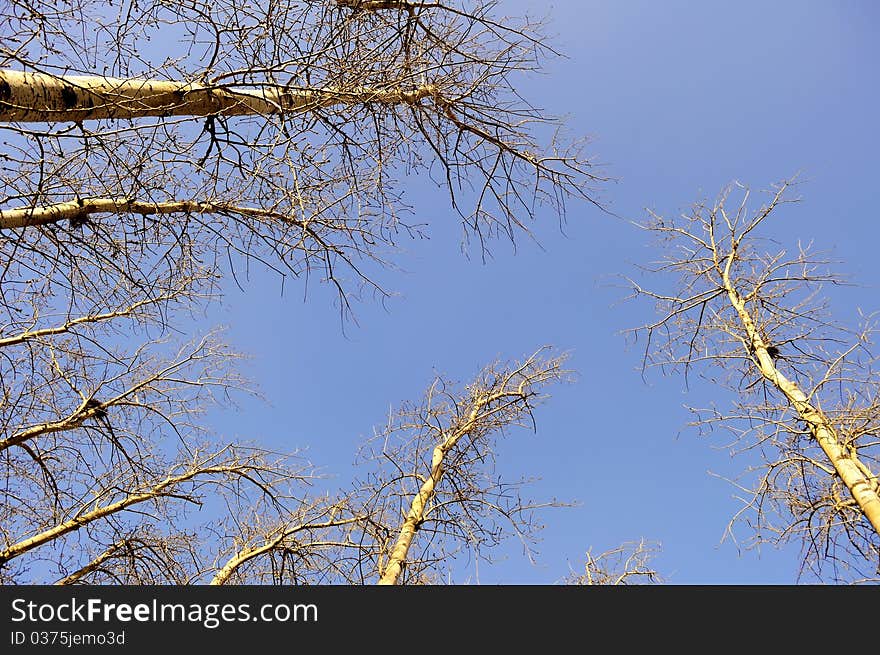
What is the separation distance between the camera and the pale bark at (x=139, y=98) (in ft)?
8.05

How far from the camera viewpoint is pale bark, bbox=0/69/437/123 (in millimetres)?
2455

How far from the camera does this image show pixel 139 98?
2.68m

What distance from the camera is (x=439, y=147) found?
346 centimetres

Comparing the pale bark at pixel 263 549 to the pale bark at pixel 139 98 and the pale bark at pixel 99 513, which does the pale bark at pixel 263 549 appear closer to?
the pale bark at pixel 99 513

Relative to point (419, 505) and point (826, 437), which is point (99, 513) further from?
point (826, 437)

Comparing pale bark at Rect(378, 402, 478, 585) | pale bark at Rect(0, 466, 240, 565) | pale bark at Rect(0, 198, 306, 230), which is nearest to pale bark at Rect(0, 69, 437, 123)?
pale bark at Rect(0, 198, 306, 230)

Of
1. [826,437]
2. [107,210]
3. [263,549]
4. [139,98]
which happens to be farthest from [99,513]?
[826,437]

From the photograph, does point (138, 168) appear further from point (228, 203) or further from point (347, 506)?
point (347, 506)

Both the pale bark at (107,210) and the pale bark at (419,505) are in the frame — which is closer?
the pale bark at (107,210)

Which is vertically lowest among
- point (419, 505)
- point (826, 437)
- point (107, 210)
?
point (826, 437)

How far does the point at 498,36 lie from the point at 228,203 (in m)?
1.89

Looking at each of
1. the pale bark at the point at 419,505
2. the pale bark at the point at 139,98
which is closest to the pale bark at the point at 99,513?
the pale bark at the point at 419,505

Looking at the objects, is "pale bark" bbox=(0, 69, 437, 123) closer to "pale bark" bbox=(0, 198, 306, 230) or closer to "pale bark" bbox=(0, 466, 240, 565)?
"pale bark" bbox=(0, 198, 306, 230)
